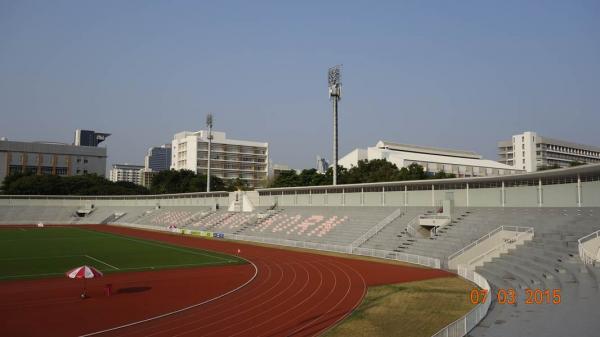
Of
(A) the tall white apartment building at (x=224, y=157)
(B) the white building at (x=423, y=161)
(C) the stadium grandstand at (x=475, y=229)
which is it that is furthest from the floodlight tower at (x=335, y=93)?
(A) the tall white apartment building at (x=224, y=157)

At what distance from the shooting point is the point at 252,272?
29.6 metres

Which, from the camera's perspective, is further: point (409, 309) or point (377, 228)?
point (377, 228)

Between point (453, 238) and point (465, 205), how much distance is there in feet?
23.8

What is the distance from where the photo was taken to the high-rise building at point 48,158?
131875 millimetres

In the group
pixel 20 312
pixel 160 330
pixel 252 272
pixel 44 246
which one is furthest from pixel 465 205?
pixel 44 246

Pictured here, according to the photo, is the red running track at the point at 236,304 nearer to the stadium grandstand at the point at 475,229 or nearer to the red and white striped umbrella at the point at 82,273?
the red and white striped umbrella at the point at 82,273

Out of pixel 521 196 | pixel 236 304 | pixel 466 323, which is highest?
pixel 521 196

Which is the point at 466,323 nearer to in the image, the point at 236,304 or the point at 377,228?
the point at 236,304

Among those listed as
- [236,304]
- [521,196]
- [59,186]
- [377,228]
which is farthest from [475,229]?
[59,186]

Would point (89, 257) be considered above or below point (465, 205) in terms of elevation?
below

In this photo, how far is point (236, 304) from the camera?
20.2 metres

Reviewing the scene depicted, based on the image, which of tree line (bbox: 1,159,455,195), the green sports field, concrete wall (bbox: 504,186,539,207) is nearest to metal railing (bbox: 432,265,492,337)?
the green sports field

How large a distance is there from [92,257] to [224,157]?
107126mm

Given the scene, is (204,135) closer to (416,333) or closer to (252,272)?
(252,272)
